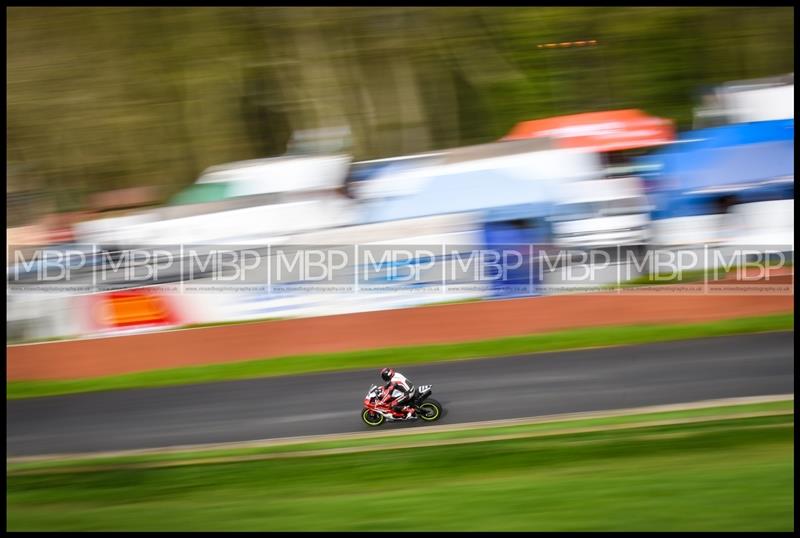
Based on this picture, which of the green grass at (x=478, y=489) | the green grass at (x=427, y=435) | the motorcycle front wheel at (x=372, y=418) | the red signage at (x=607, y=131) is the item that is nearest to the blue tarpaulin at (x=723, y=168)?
the red signage at (x=607, y=131)

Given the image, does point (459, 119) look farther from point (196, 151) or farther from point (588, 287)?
point (588, 287)

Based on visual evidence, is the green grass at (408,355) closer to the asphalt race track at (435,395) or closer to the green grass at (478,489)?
the asphalt race track at (435,395)

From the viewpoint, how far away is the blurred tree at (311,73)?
16.6 meters

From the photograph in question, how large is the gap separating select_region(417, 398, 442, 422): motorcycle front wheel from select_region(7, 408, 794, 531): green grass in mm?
860

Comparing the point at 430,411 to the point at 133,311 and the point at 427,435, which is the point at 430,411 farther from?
the point at 133,311

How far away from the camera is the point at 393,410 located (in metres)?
8.91

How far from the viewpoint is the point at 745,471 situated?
6793mm

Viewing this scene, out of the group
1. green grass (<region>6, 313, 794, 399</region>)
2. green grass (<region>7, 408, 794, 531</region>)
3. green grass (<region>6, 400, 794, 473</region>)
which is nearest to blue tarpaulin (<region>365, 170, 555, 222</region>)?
green grass (<region>6, 313, 794, 399</region>)

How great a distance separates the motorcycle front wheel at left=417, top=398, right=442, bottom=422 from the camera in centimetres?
902

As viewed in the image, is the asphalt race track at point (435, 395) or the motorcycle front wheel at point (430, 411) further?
the asphalt race track at point (435, 395)

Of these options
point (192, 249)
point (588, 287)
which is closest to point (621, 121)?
point (588, 287)

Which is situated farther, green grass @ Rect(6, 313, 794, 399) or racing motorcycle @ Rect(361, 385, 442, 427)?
green grass @ Rect(6, 313, 794, 399)

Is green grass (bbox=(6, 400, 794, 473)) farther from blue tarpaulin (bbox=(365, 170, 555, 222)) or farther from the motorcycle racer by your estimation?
blue tarpaulin (bbox=(365, 170, 555, 222))

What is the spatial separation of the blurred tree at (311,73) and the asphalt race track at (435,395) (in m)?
7.43
